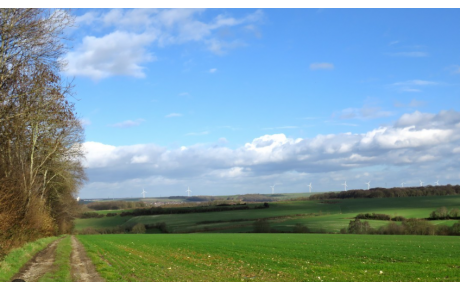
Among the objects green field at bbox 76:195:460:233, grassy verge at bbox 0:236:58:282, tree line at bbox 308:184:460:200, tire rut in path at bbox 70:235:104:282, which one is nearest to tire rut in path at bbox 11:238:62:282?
grassy verge at bbox 0:236:58:282

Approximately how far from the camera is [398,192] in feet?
536

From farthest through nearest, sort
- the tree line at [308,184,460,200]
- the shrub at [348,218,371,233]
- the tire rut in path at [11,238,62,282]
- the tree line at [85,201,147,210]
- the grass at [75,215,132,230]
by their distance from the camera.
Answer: the tree line at [85,201,147,210], the tree line at [308,184,460,200], the grass at [75,215,132,230], the shrub at [348,218,371,233], the tire rut in path at [11,238,62,282]

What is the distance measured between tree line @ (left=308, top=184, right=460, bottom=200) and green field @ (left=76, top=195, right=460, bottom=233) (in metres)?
17.3

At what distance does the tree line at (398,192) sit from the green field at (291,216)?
1735 centimetres

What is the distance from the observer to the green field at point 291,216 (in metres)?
103

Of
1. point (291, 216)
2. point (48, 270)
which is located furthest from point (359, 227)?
point (48, 270)

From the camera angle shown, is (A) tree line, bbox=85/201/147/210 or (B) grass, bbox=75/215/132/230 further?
(A) tree line, bbox=85/201/147/210

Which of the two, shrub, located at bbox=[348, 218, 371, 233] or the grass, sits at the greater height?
shrub, located at bbox=[348, 218, 371, 233]

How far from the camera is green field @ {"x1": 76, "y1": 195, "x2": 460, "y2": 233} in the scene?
103 metres

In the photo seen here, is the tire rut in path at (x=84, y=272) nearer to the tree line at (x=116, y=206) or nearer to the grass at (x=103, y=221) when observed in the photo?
the grass at (x=103, y=221)

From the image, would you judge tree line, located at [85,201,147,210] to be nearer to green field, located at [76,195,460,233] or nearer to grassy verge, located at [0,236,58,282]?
green field, located at [76,195,460,233]

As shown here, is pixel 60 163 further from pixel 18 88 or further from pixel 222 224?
pixel 222 224

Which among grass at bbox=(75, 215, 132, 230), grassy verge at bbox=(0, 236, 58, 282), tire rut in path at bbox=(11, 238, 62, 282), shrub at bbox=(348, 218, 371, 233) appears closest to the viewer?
grassy verge at bbox=(0, 236, 58, 282)

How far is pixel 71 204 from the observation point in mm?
69500
